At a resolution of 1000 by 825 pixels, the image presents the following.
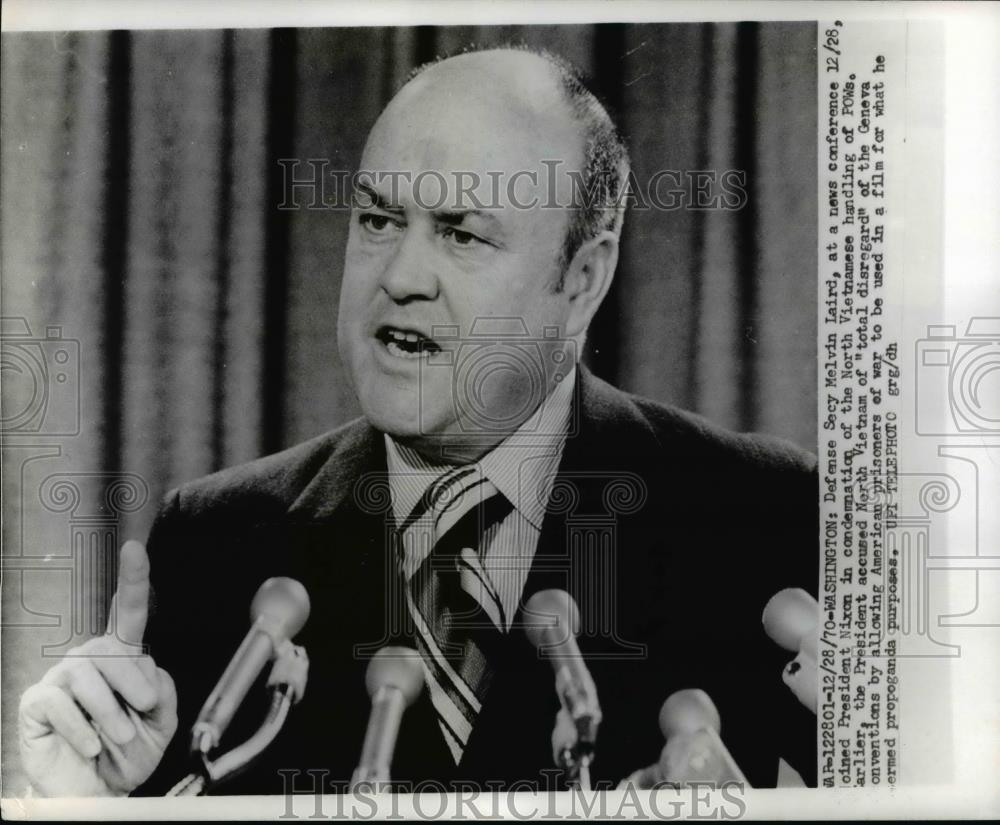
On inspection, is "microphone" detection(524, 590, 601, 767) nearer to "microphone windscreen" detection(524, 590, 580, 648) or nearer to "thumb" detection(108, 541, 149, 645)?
"microphone windscreen" detection(524, 590, 580, 648)

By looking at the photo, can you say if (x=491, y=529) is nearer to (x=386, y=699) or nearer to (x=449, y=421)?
(x=449, y=421)

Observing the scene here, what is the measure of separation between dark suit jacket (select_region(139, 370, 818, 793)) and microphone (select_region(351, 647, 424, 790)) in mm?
15

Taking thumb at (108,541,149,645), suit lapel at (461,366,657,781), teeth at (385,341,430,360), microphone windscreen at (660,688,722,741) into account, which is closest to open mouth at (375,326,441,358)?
teeth at (385,341,430,360)

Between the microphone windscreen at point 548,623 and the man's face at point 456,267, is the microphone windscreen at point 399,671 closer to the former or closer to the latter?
the microphone windscreen at point 548,623

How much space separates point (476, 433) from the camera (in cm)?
133

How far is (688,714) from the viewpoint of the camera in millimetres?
1320

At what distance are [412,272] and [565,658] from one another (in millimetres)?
640

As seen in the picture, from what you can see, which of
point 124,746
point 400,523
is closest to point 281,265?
point 400,523

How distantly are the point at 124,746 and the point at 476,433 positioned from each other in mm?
739

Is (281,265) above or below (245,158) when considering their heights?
below

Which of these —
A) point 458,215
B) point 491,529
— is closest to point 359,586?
point 491,529

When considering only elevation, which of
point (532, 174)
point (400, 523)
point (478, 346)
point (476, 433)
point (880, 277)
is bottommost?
point (400, 523)

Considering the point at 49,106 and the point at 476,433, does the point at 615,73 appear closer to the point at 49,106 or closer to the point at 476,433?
the point at 476,433

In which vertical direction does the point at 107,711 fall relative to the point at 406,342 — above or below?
below
